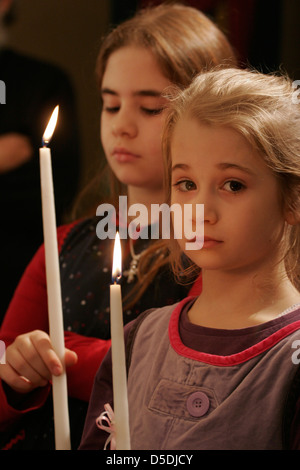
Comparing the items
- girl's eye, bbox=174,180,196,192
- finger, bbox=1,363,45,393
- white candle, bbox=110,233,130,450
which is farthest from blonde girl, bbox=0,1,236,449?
white candle, bbox=110,233,130,450

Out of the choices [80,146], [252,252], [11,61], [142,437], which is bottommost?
A: [142,437]

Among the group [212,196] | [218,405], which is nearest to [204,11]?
[212,196]

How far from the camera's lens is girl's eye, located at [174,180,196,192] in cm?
53

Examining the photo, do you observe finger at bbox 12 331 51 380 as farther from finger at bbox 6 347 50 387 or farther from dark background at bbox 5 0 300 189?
dark background at bbox 5 0 300 189

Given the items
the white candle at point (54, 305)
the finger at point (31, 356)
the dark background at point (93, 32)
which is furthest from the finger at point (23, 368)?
the dark background at point (93, 32)

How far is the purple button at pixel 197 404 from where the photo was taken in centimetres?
50

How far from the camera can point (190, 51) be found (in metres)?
0.66

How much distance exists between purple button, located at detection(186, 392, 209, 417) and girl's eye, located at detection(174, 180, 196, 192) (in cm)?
15

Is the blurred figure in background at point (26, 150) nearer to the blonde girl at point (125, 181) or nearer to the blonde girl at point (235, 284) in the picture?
the blonde girl at point (125, 181)

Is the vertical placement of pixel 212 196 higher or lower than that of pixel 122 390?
higher

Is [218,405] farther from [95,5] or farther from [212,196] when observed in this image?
[95,5]

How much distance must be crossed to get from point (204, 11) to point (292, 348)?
0.39 meters

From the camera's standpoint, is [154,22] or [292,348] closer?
[292,348]

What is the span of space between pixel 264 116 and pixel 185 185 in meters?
0.08
